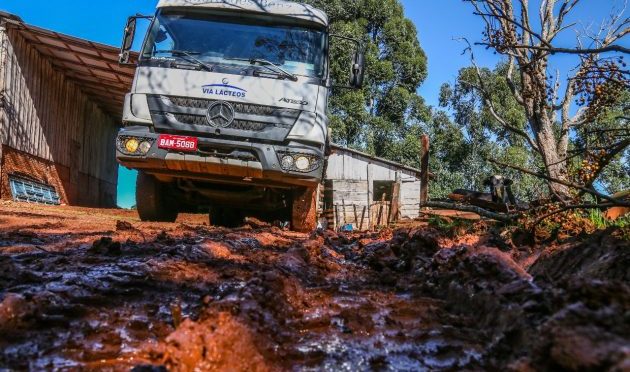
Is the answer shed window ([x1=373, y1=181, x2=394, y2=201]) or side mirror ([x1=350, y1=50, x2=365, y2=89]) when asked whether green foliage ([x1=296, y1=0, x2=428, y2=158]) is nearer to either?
shed window ([x1=373, y1=181, x2=394, y2=201])

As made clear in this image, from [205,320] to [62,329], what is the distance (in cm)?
48

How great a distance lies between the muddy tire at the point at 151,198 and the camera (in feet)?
21.1

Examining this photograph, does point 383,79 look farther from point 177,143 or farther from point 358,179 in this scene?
Result: point 177,143

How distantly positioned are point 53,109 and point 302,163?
10.1m

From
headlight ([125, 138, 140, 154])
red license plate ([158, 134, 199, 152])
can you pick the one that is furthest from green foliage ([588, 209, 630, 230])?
headlight ([125, 138, 140, 154])

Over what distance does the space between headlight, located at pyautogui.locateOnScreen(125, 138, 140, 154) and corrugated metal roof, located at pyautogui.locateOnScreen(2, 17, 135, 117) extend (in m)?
5.69


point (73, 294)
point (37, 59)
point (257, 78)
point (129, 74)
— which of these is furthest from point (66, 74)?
point (73, 294)

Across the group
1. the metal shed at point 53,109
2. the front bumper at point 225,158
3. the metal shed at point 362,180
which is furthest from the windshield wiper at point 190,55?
the metal shed at point 362,180

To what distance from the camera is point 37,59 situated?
11805 millimetres

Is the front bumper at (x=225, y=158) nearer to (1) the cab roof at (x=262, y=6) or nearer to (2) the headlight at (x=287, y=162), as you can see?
(2) the headlight at (x=287, y=162)

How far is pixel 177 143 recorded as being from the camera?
5.43 meters

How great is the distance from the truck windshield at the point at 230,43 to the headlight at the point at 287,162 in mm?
1056

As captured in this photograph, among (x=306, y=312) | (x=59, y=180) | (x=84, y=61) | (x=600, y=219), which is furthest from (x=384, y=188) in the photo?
(x=306, y=312)

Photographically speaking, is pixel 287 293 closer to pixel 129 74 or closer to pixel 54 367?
pixel 54 367
